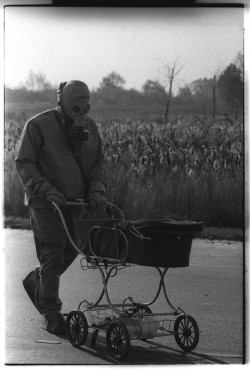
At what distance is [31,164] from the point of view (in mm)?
6410

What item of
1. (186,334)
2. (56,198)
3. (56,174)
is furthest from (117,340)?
(56,174)

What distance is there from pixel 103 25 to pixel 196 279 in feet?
8.26

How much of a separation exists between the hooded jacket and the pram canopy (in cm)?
61

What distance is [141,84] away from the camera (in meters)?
7.90

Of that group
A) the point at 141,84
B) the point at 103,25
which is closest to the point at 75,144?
the point at 103,25

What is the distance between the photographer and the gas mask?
255 inches

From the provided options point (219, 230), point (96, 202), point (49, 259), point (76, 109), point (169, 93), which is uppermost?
point (169, 93)

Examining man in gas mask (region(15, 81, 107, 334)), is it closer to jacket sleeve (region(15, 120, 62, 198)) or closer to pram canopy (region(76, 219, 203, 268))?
jacket sleeve (region(15, 120, 62, 198))

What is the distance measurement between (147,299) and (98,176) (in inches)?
57.3

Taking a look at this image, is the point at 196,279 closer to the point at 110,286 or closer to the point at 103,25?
the point at 110,286

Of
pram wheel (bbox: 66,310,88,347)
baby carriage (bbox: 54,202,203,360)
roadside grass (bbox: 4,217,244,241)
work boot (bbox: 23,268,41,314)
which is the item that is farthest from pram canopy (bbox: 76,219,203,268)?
roadside grass (bbox: 4,217,244,241)

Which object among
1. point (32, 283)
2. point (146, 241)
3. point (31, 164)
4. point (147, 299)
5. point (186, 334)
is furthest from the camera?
point (147, 299)

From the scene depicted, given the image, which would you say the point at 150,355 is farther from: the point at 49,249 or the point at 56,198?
the point at 56,198

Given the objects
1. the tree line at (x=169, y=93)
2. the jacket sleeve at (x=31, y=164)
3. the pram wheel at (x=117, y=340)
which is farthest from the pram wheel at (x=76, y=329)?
the tree line at (x=169, y=93)
